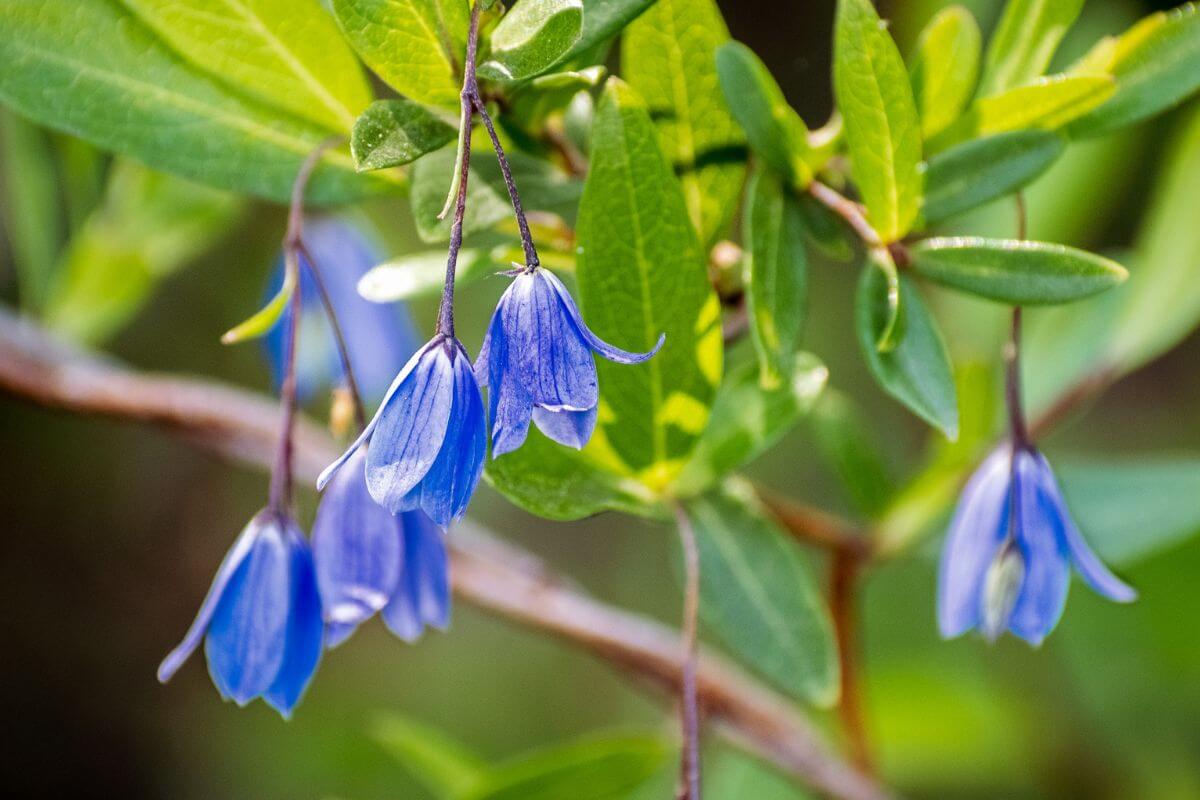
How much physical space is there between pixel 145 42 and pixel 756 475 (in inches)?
78.6

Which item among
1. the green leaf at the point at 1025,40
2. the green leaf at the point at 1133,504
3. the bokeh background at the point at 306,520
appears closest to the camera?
the green leaf at the point at 1025,40

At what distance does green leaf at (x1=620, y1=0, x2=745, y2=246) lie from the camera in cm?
77

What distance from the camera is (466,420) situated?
2.18 ft

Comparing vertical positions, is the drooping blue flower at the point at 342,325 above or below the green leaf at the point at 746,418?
below

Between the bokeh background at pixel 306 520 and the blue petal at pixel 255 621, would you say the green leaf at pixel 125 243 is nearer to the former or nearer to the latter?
the blue petal at pixel 255 621

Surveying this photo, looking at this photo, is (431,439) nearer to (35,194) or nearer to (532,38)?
(532,38)

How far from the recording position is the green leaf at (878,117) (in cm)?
72

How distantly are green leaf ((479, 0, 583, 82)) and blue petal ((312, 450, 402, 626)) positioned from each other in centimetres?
28

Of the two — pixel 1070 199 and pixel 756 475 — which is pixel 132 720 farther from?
pixel 1070 199

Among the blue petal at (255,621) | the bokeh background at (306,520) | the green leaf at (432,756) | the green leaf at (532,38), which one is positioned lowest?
the bokeh background at (306,520)

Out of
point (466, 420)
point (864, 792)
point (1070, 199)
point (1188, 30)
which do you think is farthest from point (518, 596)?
point (1070, 199)

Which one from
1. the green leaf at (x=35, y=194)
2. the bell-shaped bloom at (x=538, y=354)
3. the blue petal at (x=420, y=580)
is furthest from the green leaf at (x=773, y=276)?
the green leaf at (x=35, y=194)

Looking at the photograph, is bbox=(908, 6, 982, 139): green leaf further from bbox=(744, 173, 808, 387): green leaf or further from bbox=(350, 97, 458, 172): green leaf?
bbox=(350, 97, 458, 172): green leaf

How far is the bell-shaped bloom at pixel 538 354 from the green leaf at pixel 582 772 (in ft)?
1.64
